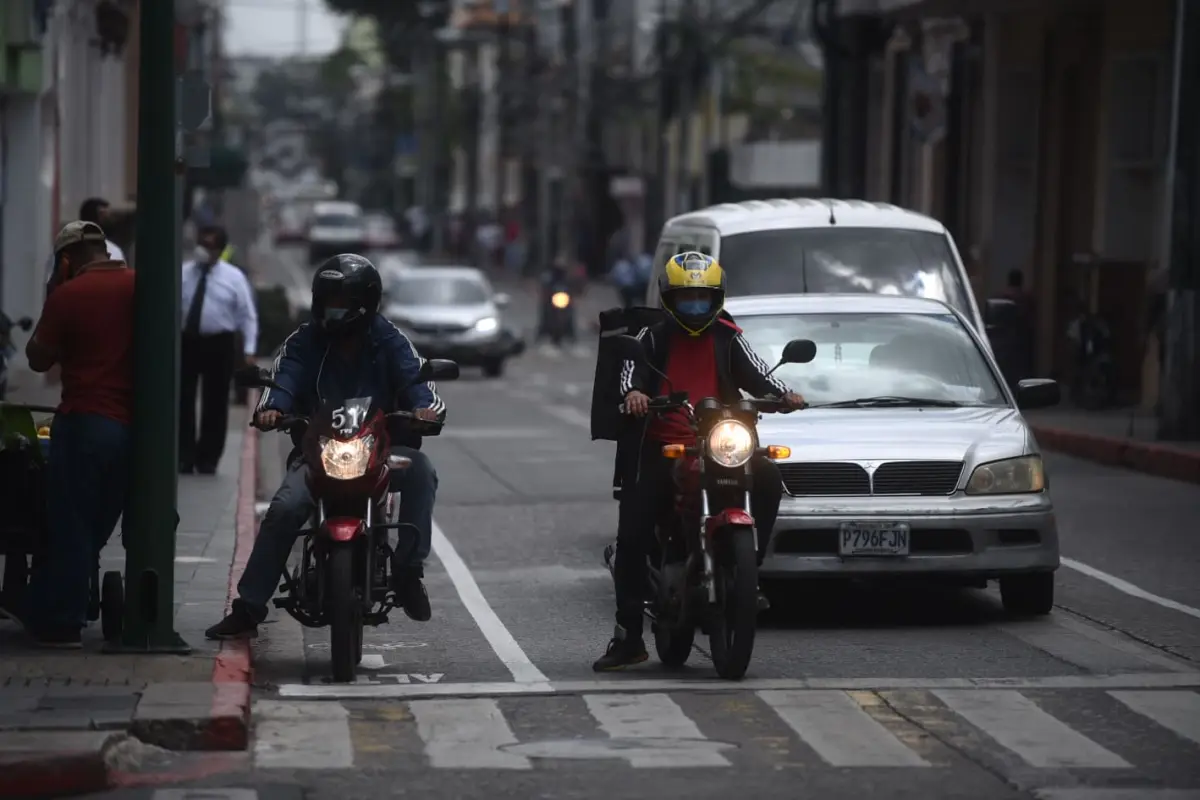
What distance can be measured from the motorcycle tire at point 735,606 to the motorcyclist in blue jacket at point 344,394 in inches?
48.1

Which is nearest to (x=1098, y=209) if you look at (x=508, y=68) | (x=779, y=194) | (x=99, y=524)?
(x=99, y=524)

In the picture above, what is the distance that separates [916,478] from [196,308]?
27.1ft

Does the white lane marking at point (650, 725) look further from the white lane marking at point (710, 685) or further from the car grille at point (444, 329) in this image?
the car grille at point (444, 329)

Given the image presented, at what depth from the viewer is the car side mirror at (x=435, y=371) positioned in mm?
10641

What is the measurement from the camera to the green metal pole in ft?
33.7

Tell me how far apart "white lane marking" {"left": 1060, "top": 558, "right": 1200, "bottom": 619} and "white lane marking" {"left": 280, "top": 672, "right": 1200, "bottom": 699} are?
2.36 meters

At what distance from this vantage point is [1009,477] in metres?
12.3

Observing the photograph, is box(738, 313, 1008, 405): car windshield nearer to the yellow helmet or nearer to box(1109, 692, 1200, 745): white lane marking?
the yellow helmet

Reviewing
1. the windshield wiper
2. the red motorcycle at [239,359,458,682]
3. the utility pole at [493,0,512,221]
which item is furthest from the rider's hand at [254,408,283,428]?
the utility pole at [493,0,512,221]

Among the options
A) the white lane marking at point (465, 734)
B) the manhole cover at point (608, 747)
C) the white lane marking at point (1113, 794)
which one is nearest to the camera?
the white lane marking at point (1113, 794)

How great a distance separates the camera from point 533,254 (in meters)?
88.3

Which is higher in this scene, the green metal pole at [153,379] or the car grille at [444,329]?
the green metal pole at [153,379]

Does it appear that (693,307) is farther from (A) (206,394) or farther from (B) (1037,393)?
(A) (206,394)

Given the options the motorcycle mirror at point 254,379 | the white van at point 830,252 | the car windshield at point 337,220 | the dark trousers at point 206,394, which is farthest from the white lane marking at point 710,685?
the car windshield at point 337,220
